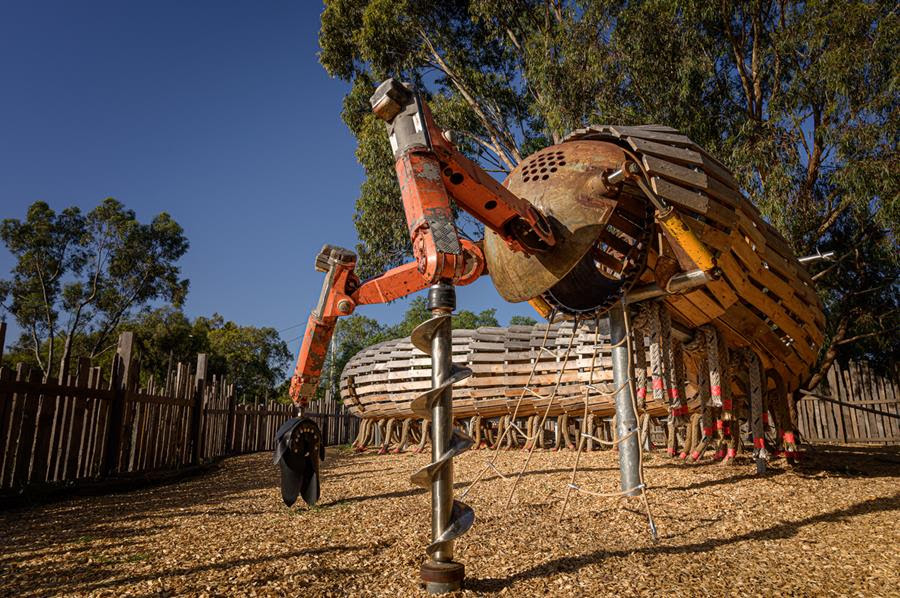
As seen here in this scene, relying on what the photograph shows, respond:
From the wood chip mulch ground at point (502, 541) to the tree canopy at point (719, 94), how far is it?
28.2 ft

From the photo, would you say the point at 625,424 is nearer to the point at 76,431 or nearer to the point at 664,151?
the point at 664,151

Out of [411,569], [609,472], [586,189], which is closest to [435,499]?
[411,569]

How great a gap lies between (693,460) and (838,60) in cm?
966

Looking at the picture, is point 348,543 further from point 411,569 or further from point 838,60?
point 838,60

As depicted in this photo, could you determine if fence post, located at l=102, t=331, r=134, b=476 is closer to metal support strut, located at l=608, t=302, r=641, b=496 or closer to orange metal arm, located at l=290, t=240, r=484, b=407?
orange metal arm, located at l=290, t=240, r=484, b=407

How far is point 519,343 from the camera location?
1042 cm

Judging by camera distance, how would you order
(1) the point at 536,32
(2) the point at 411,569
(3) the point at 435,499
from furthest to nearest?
(1) the point at 536,32
(2) the point at 411,569
(3) the point at 435,499

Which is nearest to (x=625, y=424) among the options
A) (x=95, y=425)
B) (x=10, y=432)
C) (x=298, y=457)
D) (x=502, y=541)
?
(x=502, y=541)

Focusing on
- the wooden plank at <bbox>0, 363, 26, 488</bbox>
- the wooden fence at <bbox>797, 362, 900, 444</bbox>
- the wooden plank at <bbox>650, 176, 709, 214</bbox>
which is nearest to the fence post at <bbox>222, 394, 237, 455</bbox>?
the wooden plank at <bbox>0, 363, 26, 488</bbox>

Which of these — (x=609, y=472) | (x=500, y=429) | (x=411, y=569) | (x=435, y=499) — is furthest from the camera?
(x=500, y=429)

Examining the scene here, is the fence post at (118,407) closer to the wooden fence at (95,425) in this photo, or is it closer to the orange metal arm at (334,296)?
the wooden fence at (95,425)

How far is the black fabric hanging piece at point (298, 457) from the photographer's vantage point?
3.14 meters

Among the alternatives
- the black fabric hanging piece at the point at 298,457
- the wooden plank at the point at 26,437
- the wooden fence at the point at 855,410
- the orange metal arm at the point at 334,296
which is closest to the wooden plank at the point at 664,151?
the orange metal arm at the point at 334,296

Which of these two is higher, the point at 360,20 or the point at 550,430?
the point at 360,20
